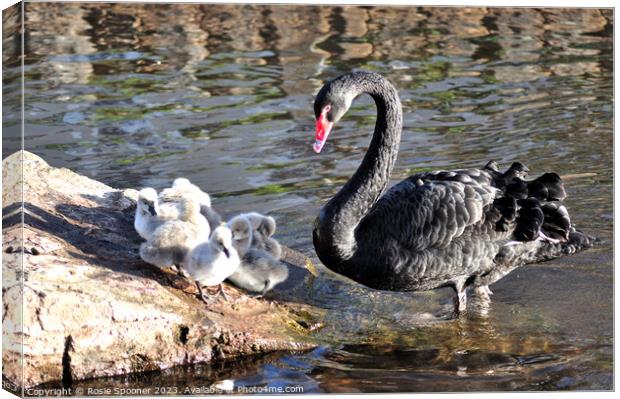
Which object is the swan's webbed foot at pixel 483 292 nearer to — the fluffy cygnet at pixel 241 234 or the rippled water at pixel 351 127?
the rippled water at pixel 351 127

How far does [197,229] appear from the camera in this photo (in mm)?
4660

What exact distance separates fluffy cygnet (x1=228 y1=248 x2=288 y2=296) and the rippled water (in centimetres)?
33

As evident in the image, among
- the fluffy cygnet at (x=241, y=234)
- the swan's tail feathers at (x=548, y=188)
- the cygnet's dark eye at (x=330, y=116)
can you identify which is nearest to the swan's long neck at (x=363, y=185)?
the cygnet's dark eye at (x=330, y=116)

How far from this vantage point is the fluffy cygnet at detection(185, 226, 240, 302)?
14.6 feet

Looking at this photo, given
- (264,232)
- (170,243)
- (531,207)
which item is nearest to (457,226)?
(531,207)

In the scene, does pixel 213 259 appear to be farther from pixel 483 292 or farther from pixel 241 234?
pixel 483 292

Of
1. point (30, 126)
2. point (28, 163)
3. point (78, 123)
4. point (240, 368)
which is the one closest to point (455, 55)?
point (78, 123)

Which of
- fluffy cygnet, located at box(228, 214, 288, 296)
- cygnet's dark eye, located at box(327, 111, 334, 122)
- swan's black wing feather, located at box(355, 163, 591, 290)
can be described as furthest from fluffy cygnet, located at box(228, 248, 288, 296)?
cygnet's dark eye, located at box(327, 111, 334, 122)

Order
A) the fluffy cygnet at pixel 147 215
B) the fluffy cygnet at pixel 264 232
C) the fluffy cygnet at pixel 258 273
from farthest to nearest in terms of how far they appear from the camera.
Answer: the fluffy cygnet at pixel 264 232
the fluffy cygnet at pixel 258 273
the fluffy cygnet at pixel 147 215

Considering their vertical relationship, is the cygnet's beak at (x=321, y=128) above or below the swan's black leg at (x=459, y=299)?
above

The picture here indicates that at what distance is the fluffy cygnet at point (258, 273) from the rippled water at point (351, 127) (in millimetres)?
326

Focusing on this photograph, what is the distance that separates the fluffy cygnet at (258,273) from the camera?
4840 mm

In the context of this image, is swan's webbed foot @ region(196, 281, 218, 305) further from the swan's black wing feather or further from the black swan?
the swan's black wing feather

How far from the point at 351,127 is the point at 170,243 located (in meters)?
3.45
